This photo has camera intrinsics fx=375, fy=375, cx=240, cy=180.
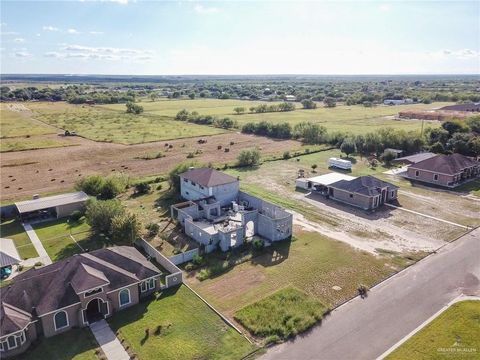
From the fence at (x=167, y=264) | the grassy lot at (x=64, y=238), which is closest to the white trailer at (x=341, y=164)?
the fence at (x=167, y=264)

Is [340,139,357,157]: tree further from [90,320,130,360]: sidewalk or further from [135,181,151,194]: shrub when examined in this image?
[90,320,130,360]: sidewalk

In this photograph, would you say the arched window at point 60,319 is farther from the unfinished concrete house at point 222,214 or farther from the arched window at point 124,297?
the unfinished concrete house at point 222,214

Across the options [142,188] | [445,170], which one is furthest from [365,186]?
[142,188]

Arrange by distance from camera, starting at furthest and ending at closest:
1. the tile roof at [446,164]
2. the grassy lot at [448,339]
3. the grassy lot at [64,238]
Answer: the tile roof at [446,164], the grassy lot at [64,238], the grassy lot at [448,339]

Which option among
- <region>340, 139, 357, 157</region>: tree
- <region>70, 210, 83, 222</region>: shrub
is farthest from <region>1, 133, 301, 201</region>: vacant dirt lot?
<region>70, 210, 83, 222</region>: shrub

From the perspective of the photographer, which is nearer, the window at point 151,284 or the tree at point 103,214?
the window at point 151,284

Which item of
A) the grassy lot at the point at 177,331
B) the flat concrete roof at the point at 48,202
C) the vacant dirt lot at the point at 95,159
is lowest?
→ the vacant dirt lot at the point at 95,159
